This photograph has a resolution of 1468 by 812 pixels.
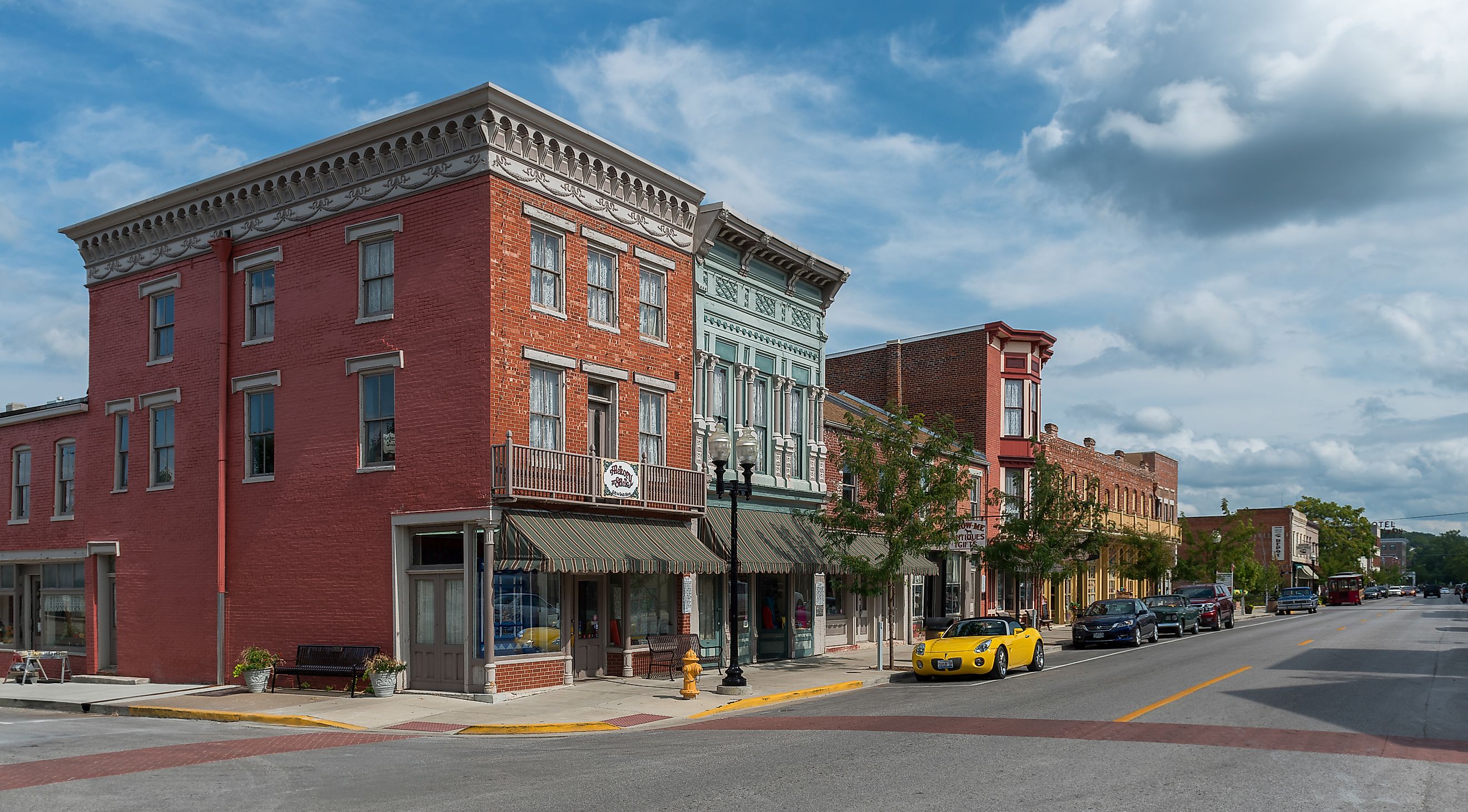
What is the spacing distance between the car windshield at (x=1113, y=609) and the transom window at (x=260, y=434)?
23.5 meters

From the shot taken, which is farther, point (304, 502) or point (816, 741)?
point (304, 502)

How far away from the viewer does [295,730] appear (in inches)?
685

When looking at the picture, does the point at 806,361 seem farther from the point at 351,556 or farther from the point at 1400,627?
the point at 1400,627

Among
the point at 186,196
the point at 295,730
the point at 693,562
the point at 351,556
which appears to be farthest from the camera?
the point at 186,196

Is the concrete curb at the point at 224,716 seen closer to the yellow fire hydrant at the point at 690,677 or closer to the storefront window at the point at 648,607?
the yellow fire hydrant at the point at 690,677

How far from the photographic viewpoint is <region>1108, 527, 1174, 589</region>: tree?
52.7 meters

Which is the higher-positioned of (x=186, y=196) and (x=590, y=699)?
(x=186, y=196)

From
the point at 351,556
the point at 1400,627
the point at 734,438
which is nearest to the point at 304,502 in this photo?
the point at 351,556

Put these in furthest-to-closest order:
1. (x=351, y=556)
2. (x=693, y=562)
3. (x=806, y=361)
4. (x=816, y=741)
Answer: (x=806, y=361) → (x=693, y=562) → (x=351, y=556) → (x=816, y=741)

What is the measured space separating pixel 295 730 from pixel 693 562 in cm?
871

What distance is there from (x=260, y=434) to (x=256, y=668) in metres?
5.03

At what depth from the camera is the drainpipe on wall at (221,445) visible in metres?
24.2

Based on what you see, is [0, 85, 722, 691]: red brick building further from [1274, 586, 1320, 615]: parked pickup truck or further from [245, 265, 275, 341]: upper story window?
[1274, 586, 1320, 615]: parked pickup truck

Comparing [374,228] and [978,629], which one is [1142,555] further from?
[374,228]
